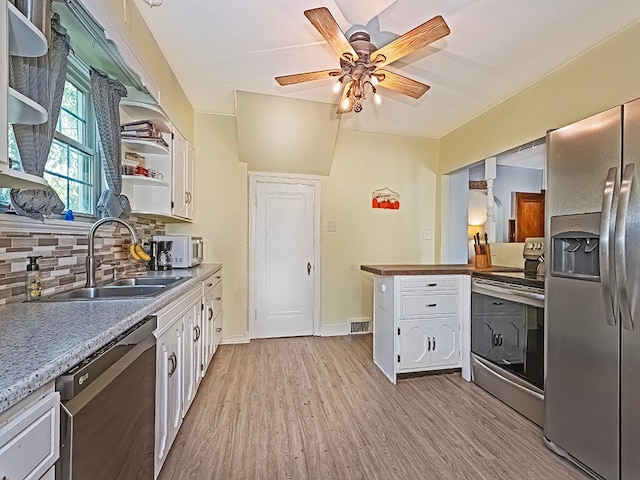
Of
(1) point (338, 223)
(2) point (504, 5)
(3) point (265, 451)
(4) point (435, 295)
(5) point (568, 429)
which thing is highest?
(2) point (504, 5)

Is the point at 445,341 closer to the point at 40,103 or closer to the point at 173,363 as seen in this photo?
the point at 173,363

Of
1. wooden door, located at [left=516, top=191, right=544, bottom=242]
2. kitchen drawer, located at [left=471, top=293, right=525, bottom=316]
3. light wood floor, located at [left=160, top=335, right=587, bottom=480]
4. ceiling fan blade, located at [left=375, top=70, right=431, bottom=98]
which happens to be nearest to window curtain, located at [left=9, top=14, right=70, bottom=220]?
light wood floor, located at [left=160, top=335, right=587, bottom=480]

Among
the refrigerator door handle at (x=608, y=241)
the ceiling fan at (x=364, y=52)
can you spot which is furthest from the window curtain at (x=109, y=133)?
the refrigerator door handle at (x=608, y=241)

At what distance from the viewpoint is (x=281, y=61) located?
2.57 metres

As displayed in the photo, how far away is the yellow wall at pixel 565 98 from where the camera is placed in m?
2.04

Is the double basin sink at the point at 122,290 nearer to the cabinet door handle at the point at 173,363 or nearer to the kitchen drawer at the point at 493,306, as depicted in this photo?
the cabinet door handle at the point at 173,363

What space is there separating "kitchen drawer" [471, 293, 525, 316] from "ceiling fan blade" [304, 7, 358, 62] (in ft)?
6.87

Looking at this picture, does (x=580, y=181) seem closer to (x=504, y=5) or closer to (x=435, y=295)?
(x=504, y=5)

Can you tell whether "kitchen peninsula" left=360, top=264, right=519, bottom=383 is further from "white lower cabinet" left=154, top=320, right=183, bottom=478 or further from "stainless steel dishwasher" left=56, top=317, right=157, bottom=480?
"stainless steel dishwasher" left=56, top=317, right=157, bottom=480

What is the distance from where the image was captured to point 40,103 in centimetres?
121

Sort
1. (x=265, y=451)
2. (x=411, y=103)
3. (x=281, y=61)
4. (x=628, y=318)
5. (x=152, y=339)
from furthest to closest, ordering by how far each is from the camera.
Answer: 1. (x=411, y=103)
2. (x=281, y=61)
3. (x=265, y=451)
4. (x=628, y=318)
5. (x=152, y=339)

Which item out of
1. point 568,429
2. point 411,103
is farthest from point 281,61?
point 568,429

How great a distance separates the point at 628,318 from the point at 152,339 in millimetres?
2184

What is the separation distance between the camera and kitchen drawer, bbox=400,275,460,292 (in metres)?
2.73
